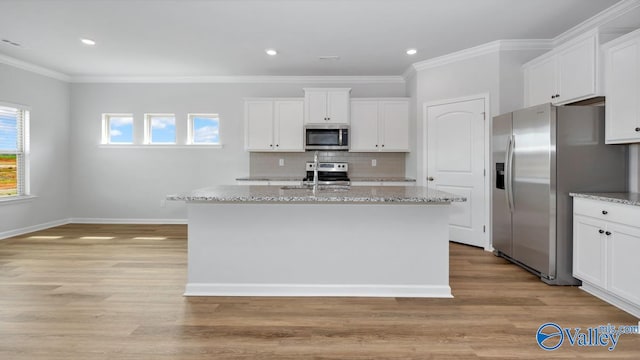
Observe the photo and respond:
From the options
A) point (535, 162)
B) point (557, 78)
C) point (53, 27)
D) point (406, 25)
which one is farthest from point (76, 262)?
point (557, 78)

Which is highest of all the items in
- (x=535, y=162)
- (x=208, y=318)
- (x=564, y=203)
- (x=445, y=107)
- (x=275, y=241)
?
(x=445, y=107)

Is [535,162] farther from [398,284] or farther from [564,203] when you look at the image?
[398,284]

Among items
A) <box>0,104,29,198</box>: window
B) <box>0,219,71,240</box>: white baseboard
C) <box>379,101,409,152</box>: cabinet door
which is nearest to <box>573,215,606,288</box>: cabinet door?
<box>379,101,409,152</box>: cabinet door

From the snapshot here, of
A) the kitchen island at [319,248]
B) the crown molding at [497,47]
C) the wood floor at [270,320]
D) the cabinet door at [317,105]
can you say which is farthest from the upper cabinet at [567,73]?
the cabinet door at [317,105]

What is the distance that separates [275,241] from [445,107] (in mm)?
3262

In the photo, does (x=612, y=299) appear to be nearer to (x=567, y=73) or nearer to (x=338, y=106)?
(x=567, y=73)

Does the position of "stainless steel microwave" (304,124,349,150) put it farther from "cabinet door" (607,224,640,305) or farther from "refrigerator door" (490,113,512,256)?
"cabinet door" (607,224,640,305)

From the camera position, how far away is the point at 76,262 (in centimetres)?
372

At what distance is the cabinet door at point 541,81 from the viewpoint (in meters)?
3.68

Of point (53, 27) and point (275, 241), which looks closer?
point (275, 241)

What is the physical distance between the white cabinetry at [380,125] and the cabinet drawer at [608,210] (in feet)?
9.16

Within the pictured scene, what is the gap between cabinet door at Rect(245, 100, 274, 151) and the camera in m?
5.46

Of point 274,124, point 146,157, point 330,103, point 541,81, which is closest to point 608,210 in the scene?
point 541,81

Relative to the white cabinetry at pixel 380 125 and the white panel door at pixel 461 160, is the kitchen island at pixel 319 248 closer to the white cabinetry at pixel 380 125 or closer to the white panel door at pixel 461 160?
the white panel door at pixel 461 160
